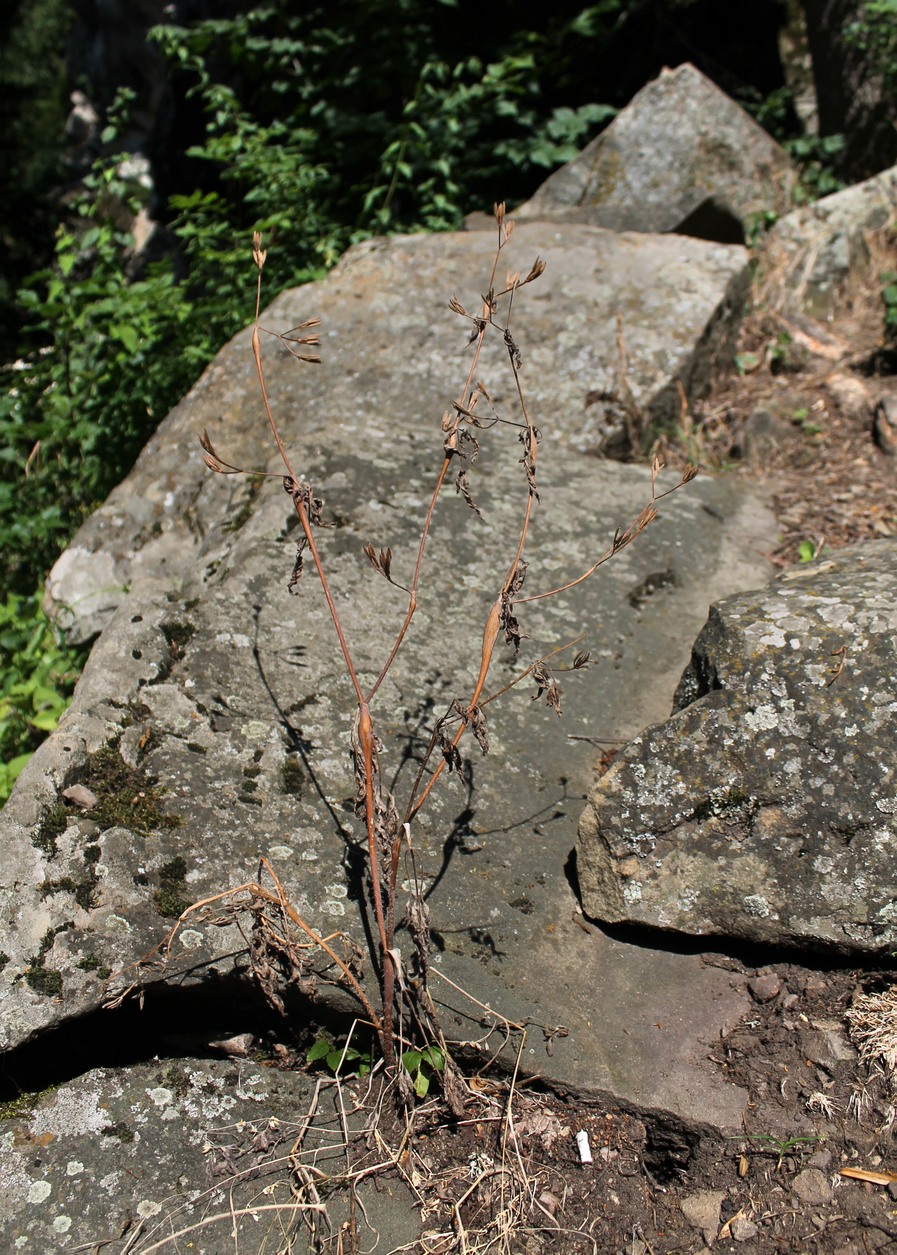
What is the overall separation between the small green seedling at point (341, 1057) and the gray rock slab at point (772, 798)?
585mm

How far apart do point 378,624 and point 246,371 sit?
1811 millimetres

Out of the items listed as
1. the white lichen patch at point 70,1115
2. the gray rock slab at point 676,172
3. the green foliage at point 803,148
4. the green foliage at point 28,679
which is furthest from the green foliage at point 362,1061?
the green foliage at point 803,148

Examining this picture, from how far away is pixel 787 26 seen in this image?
21.3 ft

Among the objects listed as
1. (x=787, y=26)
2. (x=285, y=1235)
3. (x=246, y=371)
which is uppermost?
(x=787, y=26)

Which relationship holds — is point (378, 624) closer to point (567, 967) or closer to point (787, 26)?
point (567, 967)

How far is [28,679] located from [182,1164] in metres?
2.07

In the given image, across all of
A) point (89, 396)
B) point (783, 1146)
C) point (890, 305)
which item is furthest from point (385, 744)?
point (890, 305)

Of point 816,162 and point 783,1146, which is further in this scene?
point 816,162

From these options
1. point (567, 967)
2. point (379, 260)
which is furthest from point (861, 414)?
point (567, 967)

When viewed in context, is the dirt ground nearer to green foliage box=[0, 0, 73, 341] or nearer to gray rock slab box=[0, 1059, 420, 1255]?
gray rock slab box=[0, 1059, 420, 1255]

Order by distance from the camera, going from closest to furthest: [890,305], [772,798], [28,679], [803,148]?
[772,798] → [28,679] → [890,305] → [803,148]

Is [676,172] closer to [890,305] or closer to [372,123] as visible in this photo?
[890,305]

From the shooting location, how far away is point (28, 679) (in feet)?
11.5

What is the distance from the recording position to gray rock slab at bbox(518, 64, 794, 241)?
199 inches
